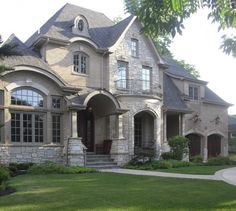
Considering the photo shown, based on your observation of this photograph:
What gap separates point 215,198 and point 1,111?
13230 millimetres

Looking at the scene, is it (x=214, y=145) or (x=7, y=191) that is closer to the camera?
(x=7, y=191)

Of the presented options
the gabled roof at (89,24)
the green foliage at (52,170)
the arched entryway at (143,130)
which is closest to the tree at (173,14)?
the green foliage at (52,170)

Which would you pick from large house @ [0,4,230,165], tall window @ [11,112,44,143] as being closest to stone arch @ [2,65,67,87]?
large house @ [0,4,230,165]

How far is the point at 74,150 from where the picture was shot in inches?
832

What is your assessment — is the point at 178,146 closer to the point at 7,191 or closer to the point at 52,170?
the point at 52,170

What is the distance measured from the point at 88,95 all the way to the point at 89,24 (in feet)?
21.6

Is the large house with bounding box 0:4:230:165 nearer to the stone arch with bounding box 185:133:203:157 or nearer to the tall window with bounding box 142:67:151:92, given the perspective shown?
the tall window with bounding box 142:67:151:92

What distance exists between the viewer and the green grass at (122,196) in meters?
8.66

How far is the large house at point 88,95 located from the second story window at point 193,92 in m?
0.08

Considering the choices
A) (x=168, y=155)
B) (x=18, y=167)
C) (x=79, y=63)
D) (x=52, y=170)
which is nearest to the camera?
(x=52, y=170)

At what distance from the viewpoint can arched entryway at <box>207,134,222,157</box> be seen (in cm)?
3401

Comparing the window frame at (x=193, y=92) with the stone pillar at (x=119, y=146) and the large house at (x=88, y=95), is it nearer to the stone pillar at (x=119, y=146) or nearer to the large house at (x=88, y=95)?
the large house at (x=88, y=95)

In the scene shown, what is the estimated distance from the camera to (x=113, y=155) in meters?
23.2

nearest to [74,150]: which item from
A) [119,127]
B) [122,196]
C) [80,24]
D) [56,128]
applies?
[56,128]
